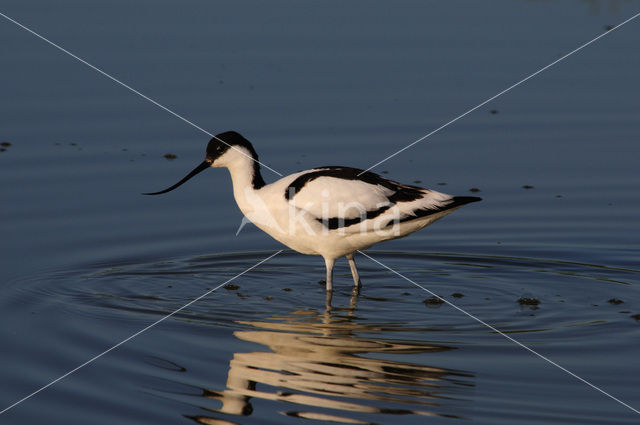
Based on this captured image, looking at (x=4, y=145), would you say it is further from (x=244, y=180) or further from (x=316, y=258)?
(x=244, y=180)

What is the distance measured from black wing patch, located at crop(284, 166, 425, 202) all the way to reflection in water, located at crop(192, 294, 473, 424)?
1.07m

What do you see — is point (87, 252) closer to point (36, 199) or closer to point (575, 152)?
point (36, 199)

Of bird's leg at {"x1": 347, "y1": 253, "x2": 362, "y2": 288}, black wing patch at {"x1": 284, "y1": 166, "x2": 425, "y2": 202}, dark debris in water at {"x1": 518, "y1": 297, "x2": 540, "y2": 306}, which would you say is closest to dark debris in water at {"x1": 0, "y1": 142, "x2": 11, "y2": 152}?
black wing patch at {"x1": 284, "y1": 166, "x2": 425, "y2": 202}

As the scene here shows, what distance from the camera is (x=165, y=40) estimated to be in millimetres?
15859

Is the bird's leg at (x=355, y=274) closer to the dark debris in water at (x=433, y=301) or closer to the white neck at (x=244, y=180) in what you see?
the dark debris in water at (x=433, y=301)

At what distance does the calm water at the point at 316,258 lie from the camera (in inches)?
273

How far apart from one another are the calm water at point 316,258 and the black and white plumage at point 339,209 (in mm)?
521

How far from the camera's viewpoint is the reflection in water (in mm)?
6547

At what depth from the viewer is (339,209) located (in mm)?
8742

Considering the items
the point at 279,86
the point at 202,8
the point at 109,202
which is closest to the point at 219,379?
the point at 109,202

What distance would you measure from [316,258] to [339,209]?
161cm

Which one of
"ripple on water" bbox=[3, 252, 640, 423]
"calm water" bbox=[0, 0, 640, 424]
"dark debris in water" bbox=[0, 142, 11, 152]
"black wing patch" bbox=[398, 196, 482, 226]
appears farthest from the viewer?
"dark debris in water" bbox=[0, 142, 11, 152]

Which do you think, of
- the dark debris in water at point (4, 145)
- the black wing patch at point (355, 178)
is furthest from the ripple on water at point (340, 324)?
the dark debris in water at point (4, 145)

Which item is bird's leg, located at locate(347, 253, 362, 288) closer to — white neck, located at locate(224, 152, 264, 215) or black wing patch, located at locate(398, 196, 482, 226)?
black wing patch, located at locate(398, 196, 482, 226)
